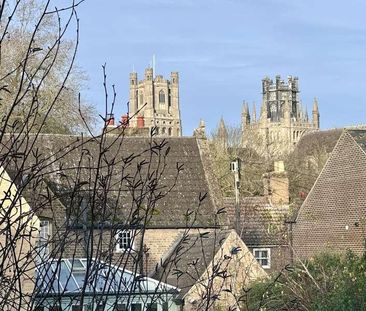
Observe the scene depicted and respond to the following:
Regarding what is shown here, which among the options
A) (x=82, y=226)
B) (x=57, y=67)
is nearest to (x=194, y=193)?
(x=57, y=67)

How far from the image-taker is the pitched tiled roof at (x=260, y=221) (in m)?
38.1

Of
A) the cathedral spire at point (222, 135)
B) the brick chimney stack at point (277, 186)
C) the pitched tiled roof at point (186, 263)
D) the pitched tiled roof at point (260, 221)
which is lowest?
the pitched tiled roof at point (186, 263)

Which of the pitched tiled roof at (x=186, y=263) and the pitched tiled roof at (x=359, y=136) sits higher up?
the pitched tiled roof at (x=359, y=136)

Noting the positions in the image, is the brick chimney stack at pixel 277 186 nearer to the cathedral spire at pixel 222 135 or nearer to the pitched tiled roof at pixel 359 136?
the pitched tiled roof at pixel 359 136

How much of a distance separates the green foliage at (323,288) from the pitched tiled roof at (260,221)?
10618mm

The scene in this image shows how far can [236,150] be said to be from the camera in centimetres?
6194

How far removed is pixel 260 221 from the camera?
39781mm

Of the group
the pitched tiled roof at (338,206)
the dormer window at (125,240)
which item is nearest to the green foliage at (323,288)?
the pitched tiled roof at (338,206)

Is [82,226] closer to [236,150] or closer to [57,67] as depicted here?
[57,67]

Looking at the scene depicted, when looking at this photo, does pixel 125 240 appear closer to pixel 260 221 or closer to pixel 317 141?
pixel 260 221

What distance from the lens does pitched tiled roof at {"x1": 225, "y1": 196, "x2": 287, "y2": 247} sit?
3812 centimetres

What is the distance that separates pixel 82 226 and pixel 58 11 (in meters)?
1.22

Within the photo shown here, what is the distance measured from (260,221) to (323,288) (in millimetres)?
19048

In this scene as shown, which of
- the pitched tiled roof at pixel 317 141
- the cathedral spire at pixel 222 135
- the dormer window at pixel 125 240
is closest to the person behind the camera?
the dormer window at pixel 125 240
